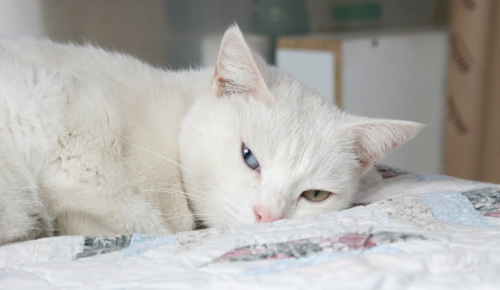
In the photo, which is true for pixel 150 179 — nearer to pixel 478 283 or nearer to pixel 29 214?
pixel 29 214

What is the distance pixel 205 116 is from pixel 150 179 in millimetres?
175

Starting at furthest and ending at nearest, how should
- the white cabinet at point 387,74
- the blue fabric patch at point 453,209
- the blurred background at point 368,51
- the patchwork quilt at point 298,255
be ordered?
the white cabinet at point 387,74
the blurred background at point 368,51
the blue fabric patch at point 453,209
the patchwork quilt at point 298,255

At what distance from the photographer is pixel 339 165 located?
1.06 meters

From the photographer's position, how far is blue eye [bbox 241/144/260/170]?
0.98m

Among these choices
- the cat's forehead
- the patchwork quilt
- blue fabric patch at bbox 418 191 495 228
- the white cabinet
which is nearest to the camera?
the patchwork quilt

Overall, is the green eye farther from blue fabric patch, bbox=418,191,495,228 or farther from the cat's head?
blue fabric patch, bbox=418,191,495,228

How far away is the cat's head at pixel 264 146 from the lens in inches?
37.8

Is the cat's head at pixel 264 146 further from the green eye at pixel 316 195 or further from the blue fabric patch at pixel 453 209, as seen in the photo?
the blue fabric patch at pixel 453 209

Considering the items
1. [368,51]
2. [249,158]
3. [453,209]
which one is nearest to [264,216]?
[249,158]

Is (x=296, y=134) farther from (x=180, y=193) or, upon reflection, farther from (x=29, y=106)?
(x=29, y=106)

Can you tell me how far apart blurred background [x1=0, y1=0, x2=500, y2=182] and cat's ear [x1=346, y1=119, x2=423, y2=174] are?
104 cm

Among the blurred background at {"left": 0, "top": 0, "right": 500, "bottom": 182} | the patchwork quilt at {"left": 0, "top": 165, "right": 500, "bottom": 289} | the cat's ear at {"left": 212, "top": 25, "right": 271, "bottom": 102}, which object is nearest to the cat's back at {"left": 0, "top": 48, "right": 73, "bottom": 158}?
the patchwork quilt at {"left": 0, "top": 165, "right": 500, "bottom": 289}

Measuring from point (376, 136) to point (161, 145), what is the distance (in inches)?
18.1

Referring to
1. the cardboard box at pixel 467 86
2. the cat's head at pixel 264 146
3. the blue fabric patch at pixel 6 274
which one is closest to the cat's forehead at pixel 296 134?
the cat's head at pixel 264 146
